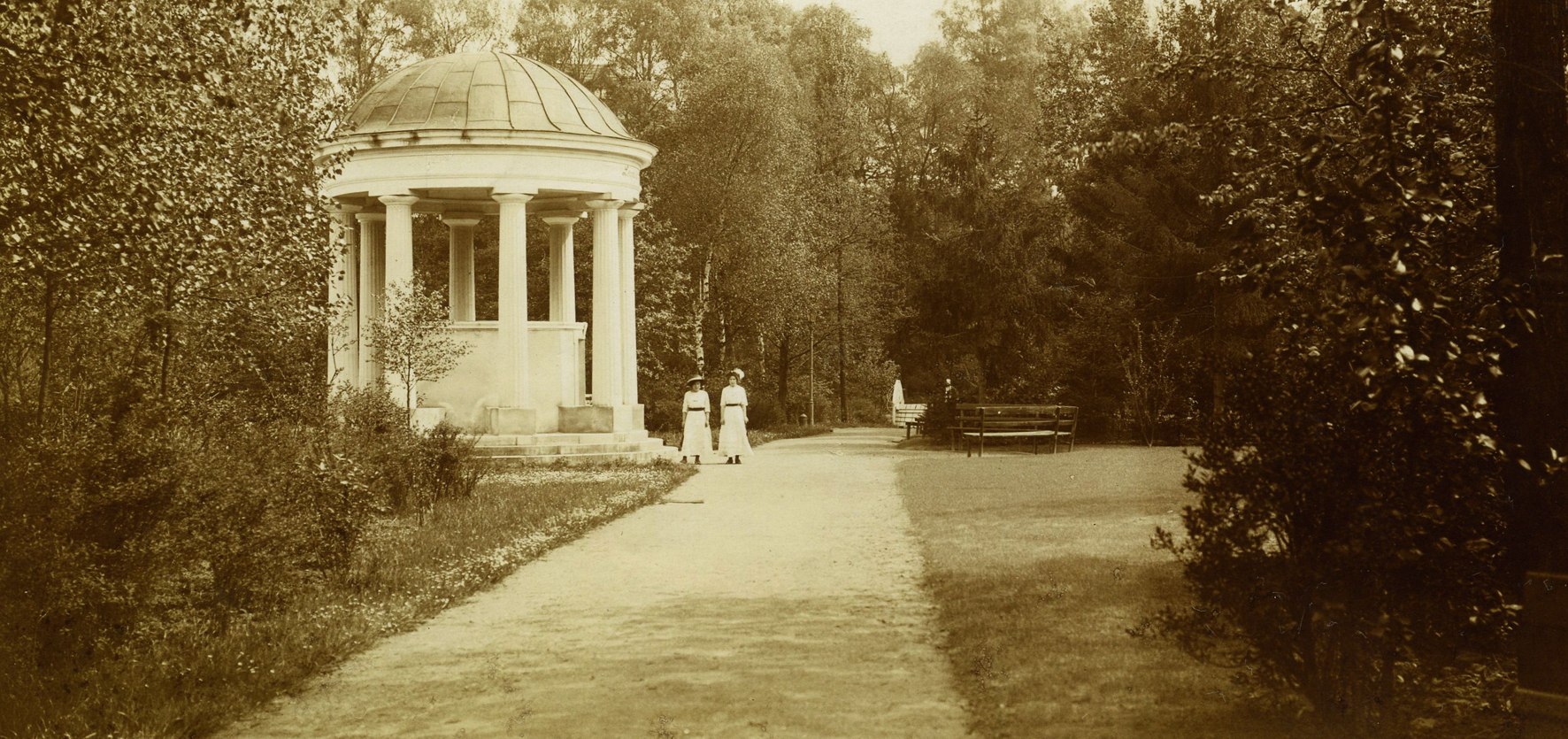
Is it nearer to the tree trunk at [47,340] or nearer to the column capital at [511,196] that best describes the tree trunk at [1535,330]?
the tree trunk at [47,340]

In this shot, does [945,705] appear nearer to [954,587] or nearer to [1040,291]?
[954,587]

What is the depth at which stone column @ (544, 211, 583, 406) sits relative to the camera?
26641 millimetres

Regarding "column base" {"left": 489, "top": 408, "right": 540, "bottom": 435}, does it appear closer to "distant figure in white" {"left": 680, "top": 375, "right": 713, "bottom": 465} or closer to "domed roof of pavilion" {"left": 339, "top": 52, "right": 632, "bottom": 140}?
"distant figure in white" {"left": 680, "top": 375, "right": 713, "bottom": 465}

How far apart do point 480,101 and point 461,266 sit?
4749 mm

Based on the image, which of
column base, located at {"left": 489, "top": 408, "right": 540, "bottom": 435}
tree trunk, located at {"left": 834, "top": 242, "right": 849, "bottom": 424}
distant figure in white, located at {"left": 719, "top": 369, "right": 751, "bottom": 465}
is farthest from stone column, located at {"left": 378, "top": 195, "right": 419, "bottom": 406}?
tree trunk, located at {"left": 834, "top": 242, "right": 849, "bottom": 424}

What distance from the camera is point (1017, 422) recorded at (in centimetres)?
2708

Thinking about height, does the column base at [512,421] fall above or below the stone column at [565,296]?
below

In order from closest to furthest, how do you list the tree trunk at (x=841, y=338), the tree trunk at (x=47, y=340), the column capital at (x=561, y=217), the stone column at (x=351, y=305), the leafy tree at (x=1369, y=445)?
1. the leafy tree at (x=1369, y=445)
2. the tree trunk at (x=47, y=340)
3. the stone column at (x=351, y=305)
4. the column capital at (x=561, y=217)
5. the tree trunk at (x=841, y=338)

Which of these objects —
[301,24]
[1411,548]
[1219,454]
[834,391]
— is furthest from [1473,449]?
[834,391]

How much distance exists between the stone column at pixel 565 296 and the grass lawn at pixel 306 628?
10.8 metres

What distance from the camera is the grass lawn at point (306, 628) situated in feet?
20.6

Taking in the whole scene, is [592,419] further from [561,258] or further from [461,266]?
→ [461,266]

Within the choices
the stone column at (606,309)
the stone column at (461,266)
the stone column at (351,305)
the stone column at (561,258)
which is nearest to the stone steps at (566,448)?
the stone column at (606,309)

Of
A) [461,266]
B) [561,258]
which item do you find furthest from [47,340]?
[461,266]
